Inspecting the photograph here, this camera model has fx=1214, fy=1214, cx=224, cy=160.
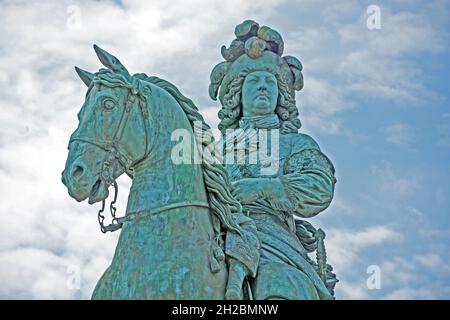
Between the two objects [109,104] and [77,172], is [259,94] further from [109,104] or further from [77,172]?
[77,172]

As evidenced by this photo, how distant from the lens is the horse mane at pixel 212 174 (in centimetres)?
974

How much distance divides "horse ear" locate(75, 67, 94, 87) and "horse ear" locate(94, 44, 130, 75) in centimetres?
15

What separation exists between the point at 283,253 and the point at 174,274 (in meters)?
1.54

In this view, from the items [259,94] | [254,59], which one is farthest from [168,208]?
[254,59]

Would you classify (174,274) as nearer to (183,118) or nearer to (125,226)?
(125,226)

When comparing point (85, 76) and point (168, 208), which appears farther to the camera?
point (85, 76)

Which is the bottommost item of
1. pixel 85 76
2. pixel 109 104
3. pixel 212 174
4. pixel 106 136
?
pixel 212 174

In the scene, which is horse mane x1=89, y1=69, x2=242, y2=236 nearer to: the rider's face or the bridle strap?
the bridle strap

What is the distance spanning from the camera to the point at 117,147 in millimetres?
9539

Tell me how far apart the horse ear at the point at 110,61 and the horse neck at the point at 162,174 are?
35 centimetres

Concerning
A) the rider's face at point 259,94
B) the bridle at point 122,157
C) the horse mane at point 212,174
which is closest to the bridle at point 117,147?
the bridle at point 122,157

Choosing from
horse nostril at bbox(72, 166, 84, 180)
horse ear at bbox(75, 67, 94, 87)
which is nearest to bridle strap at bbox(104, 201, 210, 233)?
horse nostril at bbox(72, 166, 84, 180)

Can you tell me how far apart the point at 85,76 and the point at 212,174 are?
52.7 inches
